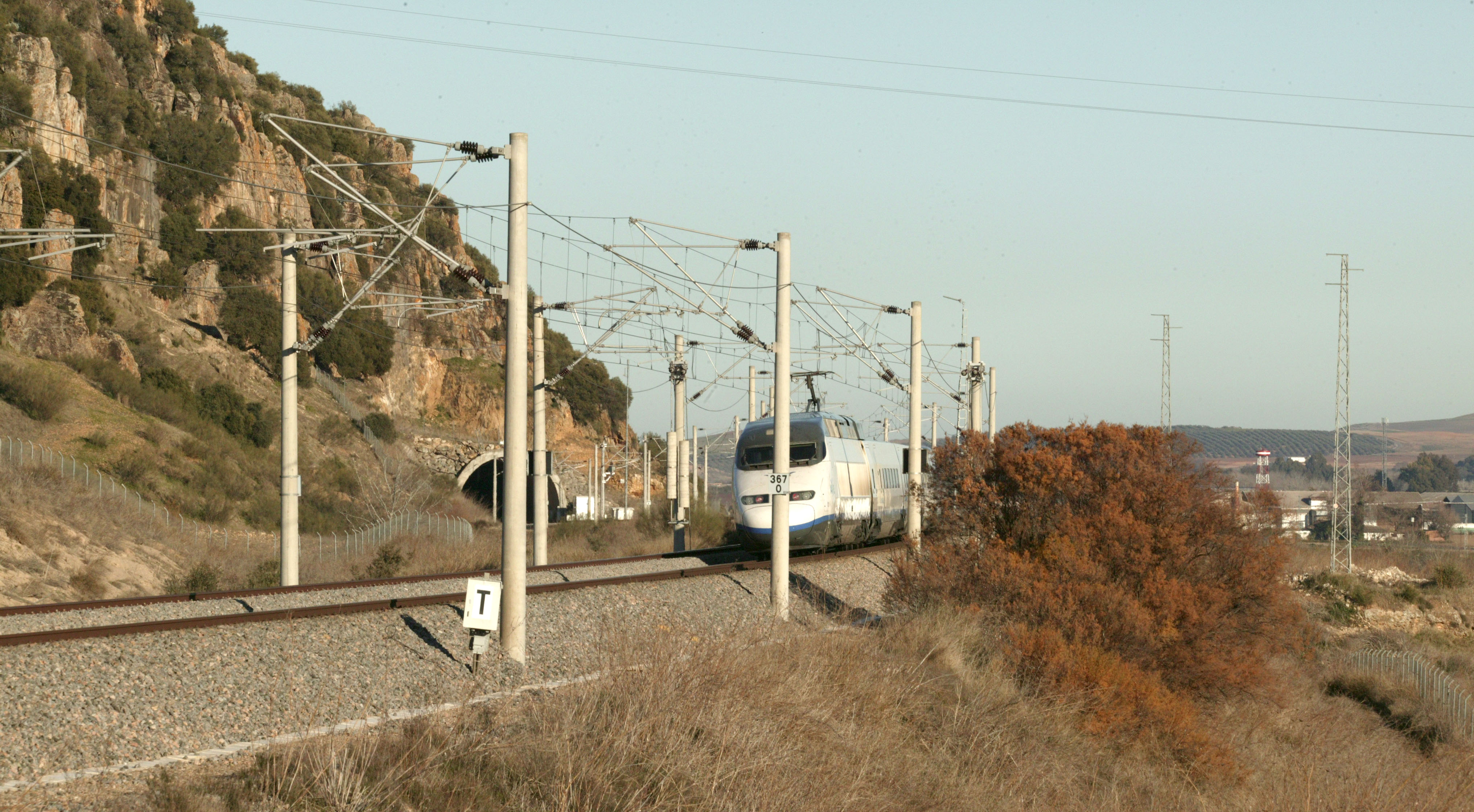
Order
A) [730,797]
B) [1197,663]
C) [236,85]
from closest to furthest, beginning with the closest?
[730,797], [1197,663], [236,85]

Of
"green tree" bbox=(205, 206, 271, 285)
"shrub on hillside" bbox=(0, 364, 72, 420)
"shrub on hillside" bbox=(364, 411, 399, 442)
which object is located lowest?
"shrub on hillside" bbox=(364, 411, 399, 442)

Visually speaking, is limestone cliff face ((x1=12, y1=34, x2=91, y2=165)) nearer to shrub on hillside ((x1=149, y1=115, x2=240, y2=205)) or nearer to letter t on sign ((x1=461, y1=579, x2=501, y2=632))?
shrub on hillside ((x1=149, y1=115, x2=240, y2=205))

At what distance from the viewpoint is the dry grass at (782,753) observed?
8820mm

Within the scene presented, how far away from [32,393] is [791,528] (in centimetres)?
3048

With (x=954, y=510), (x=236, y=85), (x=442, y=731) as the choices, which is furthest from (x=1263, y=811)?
(x=236, y=85)

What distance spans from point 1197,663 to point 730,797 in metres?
16.0

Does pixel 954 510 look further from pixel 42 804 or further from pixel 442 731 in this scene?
pixel 42 804

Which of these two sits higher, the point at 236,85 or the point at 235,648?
the point at 236,85

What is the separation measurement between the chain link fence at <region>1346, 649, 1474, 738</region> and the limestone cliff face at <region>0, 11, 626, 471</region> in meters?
38.1

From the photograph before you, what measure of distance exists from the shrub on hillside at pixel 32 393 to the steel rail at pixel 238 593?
80.1 ft

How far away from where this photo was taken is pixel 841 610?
23.5 m

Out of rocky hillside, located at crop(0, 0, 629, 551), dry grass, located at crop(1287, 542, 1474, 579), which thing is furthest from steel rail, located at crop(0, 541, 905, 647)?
dry grass, located at crop(1287, 542, 1474, 579)

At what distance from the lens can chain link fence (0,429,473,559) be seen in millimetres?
34750

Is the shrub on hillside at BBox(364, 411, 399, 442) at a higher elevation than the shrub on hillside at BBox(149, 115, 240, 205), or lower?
lower
